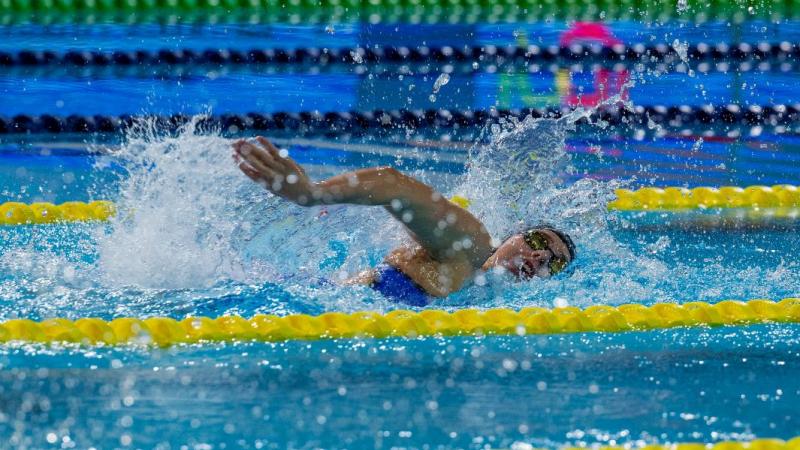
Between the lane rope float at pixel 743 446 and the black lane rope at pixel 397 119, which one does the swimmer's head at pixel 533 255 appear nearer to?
the lane rope float at pixel 743 446

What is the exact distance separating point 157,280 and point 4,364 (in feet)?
2.14

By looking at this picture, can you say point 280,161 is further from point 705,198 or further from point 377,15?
point 377,15

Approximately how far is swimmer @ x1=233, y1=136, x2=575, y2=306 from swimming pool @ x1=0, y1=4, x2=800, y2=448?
0.07 m

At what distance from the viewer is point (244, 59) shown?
5.35 m

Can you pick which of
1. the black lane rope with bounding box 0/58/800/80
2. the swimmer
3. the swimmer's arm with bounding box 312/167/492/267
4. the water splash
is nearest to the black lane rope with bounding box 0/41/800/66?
the black lane rope with bounding box 0/58/800/80

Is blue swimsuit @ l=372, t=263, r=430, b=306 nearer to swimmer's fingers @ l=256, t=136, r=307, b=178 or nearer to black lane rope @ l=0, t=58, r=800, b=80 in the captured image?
swimmer's fingers @ l=256, t=136, r=307, b=178

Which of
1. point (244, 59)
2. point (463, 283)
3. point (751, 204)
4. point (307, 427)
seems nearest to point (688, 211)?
point (751, 204)

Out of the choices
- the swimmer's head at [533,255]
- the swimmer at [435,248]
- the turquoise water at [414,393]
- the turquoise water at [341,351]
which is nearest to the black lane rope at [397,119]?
the turquoise water at [341,351]

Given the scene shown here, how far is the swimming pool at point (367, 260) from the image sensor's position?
1986 millimetres

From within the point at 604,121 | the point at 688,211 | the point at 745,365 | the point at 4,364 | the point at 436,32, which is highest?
the point at 436,32

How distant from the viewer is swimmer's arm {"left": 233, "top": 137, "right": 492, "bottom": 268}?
2193 millimetres

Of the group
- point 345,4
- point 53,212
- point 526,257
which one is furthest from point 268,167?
point 345,4

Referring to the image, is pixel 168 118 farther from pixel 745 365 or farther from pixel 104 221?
pixel 745 365

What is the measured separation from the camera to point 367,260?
332 cm
